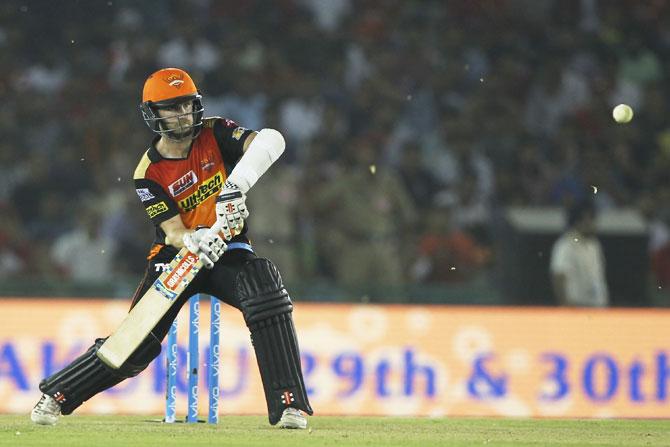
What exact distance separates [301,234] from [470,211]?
1561 mm

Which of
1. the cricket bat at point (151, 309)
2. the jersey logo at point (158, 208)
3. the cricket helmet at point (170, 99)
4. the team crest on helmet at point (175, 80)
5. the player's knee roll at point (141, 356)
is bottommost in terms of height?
the player's knee roll at point (141, 356)

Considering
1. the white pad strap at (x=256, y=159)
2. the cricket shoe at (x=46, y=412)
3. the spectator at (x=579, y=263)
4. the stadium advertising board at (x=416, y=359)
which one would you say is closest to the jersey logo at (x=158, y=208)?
the white pad strap at (x=256, y=159)

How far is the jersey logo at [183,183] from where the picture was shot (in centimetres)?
626

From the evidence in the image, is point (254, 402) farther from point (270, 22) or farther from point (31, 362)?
point (270, 22)

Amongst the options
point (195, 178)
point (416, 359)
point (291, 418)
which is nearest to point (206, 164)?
point (195, 178)

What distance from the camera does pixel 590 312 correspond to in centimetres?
930

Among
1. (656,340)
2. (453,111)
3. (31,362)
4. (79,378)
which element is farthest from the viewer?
(453,111)

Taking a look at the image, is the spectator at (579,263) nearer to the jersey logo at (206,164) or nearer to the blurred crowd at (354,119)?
the blurred crowd at (354,119)

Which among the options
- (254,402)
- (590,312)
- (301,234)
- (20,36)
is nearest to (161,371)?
(254,402)

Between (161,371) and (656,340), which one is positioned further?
(656,340)

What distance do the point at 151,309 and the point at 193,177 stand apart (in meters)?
0.67

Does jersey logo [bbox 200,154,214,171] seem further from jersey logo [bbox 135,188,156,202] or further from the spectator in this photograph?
the spectator

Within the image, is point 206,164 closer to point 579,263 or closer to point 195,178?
point 195,178

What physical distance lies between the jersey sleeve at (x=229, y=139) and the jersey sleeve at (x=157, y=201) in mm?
360
